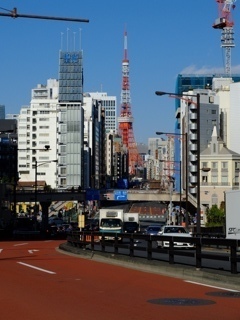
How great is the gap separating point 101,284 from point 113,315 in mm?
6527

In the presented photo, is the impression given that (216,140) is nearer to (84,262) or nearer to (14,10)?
(84,262)

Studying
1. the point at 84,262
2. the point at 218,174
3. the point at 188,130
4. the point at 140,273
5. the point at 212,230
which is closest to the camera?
the point at 140,273

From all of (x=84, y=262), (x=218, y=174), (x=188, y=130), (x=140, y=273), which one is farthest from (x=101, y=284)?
(x=188, y=130)

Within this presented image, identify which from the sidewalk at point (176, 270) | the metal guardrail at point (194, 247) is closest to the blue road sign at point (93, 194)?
the metal guardrail at point (194, 247)

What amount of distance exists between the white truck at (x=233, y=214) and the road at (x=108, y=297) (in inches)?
711

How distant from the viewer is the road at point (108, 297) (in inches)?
557

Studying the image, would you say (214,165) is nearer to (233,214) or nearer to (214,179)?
(214,179)

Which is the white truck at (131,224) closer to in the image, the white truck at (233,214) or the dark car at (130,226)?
the dark car at (130,226)

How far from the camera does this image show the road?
14141mm

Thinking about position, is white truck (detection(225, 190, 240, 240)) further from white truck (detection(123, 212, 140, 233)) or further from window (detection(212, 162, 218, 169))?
window (detection(212, 162, 218, 169))

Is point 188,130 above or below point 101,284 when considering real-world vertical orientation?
above

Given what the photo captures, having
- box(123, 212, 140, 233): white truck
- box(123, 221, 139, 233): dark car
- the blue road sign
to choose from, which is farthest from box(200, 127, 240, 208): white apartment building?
box(123, 221, 139, 233): dark car

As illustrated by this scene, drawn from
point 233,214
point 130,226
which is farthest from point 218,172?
point 233,214

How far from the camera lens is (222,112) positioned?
6068 inches
